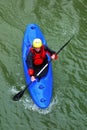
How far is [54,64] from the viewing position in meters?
11.1

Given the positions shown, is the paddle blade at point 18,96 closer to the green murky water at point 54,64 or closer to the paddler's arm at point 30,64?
the green murky water at point 54,64

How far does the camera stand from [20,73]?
10.7 metres

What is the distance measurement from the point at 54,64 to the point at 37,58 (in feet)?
3.94

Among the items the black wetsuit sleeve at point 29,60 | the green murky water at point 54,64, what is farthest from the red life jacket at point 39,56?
the green murky water at point 54,64

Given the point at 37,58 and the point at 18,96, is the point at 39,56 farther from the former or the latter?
the point at 18,96

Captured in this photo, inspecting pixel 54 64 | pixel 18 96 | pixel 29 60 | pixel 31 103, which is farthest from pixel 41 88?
pixel 54 64

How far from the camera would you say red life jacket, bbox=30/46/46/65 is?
9992mm

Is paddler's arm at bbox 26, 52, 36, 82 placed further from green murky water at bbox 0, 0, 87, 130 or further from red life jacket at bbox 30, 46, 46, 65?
green murky water at bbox 0, 0, 87, 130

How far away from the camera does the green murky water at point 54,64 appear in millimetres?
9609

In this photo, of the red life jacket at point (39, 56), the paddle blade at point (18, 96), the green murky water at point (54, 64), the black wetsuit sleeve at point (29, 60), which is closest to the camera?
the green murky water at point (54, 64)

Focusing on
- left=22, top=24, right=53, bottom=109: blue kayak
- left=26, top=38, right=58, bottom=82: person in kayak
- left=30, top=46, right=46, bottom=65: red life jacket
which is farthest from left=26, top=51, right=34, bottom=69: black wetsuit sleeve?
left=22, top=24, right=53, bottom=109: blue kayak

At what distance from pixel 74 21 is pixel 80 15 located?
47cm

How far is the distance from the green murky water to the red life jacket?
2.67ft

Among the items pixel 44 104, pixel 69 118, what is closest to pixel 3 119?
pixel 44 104
